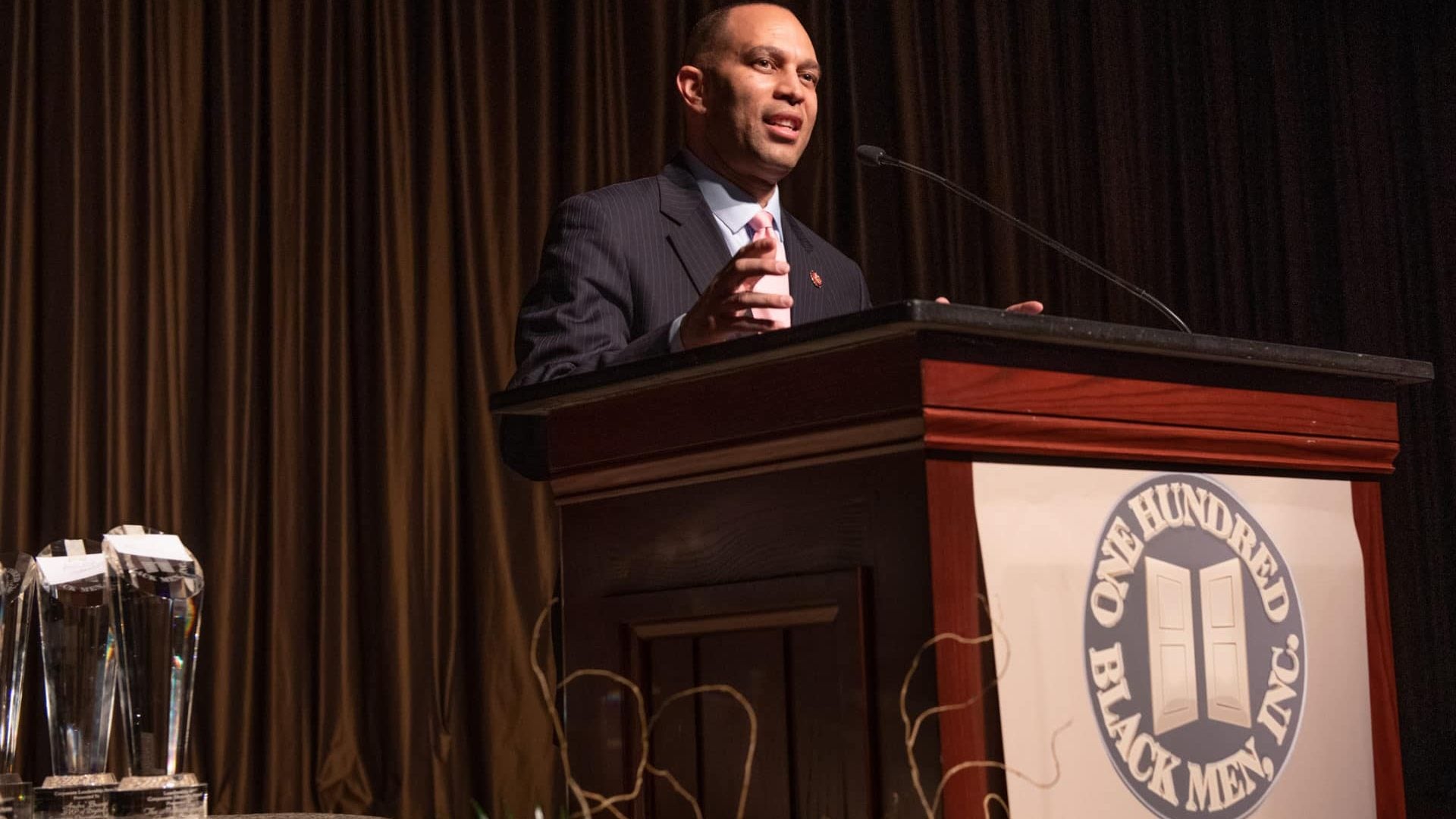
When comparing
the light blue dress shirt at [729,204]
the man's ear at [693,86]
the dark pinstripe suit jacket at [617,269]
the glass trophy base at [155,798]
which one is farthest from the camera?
the man's ear at [693,86]

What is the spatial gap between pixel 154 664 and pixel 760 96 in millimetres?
1429

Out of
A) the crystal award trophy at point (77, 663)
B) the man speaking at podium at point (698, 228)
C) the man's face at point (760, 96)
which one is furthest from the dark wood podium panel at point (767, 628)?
the man's face at point (760, 96)

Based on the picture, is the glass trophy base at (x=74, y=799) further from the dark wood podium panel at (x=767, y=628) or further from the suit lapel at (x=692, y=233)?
the suit lapel at (x=692, y=233)

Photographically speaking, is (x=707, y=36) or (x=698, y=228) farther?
(x=707, y=36)

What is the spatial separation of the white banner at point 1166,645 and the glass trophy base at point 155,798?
61cm

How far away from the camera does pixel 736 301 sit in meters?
1.47

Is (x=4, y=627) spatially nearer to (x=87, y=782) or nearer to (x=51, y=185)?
(x=87, y=782)

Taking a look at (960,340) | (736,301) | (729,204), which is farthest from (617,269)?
(960,340)

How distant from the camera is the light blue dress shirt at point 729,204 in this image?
7.51 feet

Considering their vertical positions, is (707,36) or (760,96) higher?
(707,36)

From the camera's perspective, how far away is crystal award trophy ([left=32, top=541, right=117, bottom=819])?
1187 millimetres

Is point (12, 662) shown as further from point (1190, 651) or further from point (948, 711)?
point (1190, 651)

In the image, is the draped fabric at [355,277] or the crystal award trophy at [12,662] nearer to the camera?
the crystal award trophy at [12,662]

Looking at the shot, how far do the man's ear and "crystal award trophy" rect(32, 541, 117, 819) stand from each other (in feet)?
4.62
